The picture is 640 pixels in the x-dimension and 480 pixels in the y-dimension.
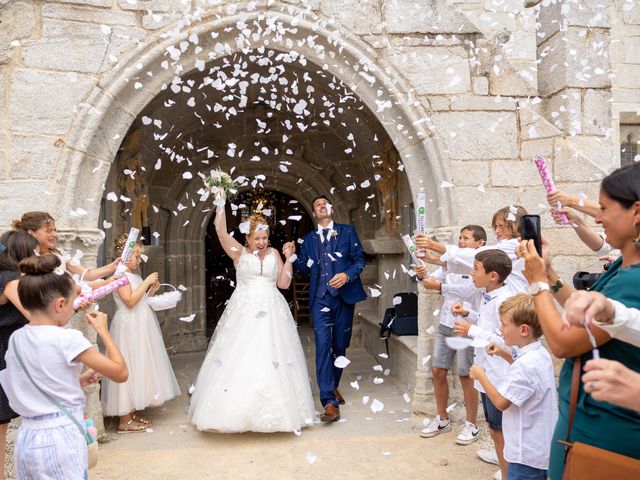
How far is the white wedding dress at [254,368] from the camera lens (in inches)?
150

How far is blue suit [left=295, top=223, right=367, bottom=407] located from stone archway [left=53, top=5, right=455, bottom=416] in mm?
830

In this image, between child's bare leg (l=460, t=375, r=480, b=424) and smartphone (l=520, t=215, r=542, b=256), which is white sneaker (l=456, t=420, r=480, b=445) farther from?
smartphone (l=520, t=215, r=542, b=256)

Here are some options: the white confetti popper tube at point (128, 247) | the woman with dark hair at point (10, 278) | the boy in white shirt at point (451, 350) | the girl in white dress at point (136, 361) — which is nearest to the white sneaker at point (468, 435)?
the boy in white shirt at point (451, 350)

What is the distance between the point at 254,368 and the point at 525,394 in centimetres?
221

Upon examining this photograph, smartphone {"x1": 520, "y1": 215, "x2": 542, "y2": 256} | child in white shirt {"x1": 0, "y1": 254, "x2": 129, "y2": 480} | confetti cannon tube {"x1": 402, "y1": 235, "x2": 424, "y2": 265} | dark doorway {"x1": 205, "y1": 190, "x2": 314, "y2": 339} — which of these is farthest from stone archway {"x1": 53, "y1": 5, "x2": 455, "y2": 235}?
dark doorway {"x1": 205, "y1": 190, "x2": 314, "y2": 339}

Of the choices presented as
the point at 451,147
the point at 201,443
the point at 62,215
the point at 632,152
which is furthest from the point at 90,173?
the point at 632,152

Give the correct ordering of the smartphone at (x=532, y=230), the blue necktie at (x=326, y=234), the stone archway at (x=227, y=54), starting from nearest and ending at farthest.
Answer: the smartphone at (x=532, y=230)
the stone archway at (x=227, y=54)
the blue necktie at (x=326, y=234)

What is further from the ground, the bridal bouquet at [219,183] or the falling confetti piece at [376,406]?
the bridal bouquet at [219,183]

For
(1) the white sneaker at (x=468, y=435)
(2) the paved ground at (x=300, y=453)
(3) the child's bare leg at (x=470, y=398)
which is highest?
(3) the child's bare leg at (x=470, y=398)

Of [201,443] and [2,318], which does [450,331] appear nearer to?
[201,443]

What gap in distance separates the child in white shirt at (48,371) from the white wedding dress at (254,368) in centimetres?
179

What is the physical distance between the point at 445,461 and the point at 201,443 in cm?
172

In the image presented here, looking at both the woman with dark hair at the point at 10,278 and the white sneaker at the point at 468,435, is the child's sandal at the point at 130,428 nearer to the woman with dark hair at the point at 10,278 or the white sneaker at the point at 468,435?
the woman with dark hair at the point at 10,278

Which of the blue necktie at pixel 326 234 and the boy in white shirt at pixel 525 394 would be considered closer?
the boy in white shirt at pixel 525 394
